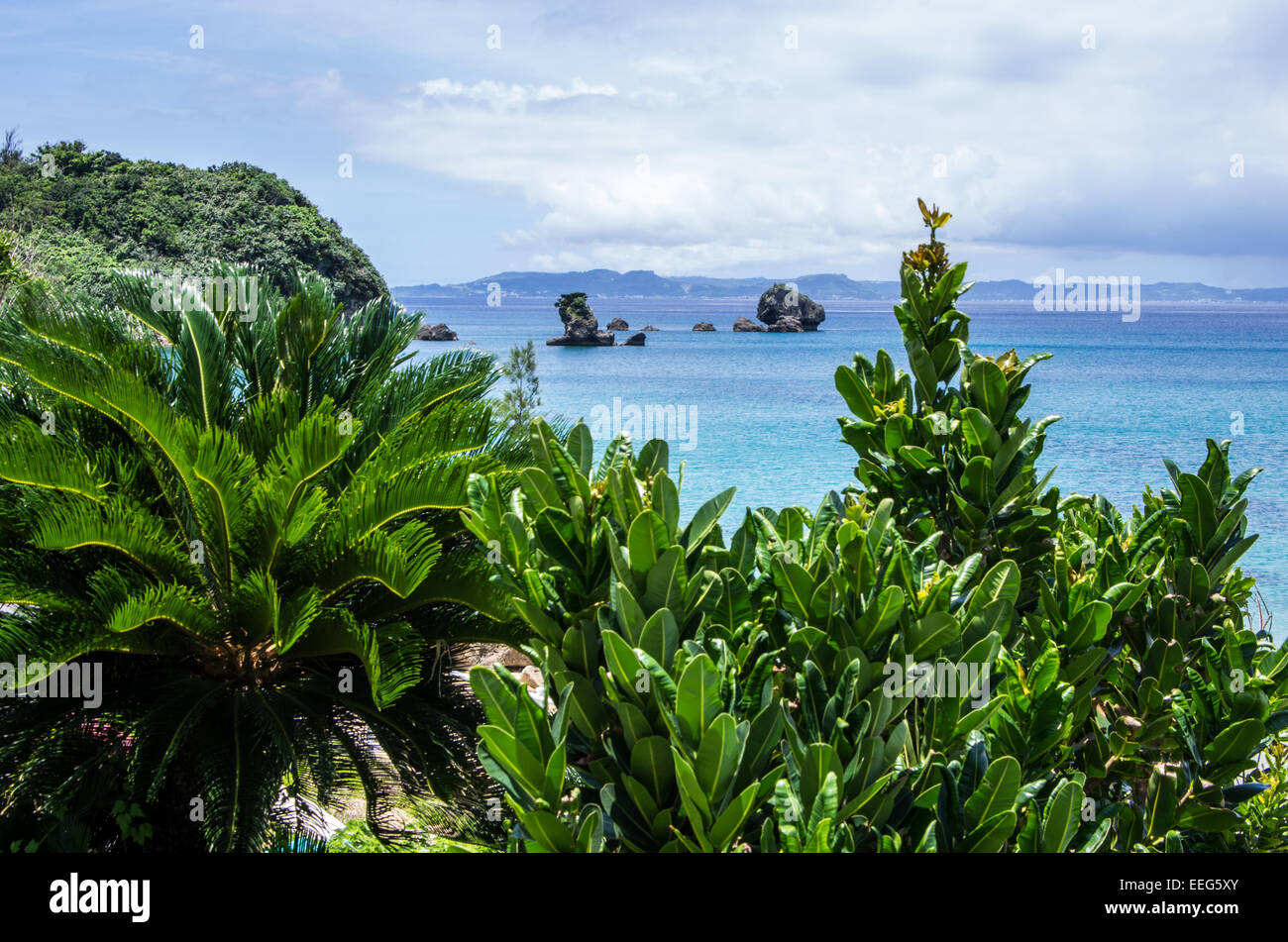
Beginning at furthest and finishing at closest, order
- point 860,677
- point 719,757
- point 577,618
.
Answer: point 577,618
point 860,677
point 719,757

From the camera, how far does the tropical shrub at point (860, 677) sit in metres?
1.48

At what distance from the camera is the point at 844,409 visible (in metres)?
34.2

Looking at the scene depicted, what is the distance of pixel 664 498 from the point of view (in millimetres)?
1913

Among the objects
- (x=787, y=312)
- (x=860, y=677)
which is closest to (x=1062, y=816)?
(x=860, y=677)

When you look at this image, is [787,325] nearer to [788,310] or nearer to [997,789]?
[788,310]

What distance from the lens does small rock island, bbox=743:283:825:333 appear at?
71.6 metres

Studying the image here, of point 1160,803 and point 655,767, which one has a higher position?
point 655,767

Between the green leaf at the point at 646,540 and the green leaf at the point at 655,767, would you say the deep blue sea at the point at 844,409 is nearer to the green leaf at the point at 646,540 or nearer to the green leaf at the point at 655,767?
the green leaf at the point at 646,540

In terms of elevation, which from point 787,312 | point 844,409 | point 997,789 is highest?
point 787,312

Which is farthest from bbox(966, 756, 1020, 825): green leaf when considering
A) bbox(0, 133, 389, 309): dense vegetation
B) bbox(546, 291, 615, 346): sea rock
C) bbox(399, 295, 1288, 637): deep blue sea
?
bbox(546, 291, 615, 346): sea rock

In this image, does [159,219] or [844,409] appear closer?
[159,219]

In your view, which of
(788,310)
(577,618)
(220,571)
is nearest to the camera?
(577,618)

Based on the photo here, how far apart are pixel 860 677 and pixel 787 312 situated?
236 feet
